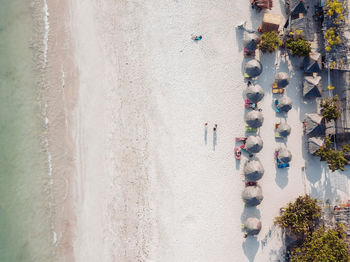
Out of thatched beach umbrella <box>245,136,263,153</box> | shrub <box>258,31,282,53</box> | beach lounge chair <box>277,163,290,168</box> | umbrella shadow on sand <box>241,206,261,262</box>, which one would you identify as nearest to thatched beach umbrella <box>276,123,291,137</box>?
thatched beach umbrella <box>245,136,263,153</box>

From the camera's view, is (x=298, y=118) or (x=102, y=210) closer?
(x=102, y=210)

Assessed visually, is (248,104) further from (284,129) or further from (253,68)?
(284,129)

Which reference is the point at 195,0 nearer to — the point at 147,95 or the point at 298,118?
the point at 147,95

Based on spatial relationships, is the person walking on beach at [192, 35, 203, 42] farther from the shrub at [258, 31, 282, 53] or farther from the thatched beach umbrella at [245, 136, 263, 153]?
the thatched beach umbrella at [245, 136, 263, 153]

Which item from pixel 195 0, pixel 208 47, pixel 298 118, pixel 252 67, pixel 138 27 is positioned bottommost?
pixel 298 118

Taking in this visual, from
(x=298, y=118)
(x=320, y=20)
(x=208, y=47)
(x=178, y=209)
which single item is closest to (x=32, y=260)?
(x=178, y=209)

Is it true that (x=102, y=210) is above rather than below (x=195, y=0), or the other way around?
below
